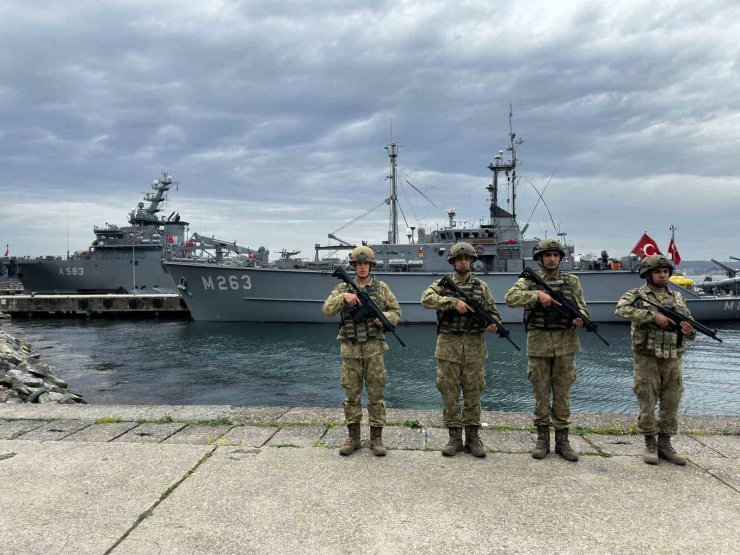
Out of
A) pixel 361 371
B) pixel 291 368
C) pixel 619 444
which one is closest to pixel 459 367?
pixel 361 371

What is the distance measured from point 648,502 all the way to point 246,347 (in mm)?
14733

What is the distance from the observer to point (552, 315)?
12.2 feet

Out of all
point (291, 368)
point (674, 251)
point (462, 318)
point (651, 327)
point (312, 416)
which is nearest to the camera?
point (651, 327)

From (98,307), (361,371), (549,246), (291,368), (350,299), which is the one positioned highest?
(549,246)

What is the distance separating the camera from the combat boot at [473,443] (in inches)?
140

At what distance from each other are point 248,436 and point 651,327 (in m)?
3.16

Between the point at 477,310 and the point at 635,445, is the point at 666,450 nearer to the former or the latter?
the point at 635,445

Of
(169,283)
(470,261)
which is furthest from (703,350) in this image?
(169,283)

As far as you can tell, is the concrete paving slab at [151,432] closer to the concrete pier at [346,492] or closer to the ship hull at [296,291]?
the concrete pier at [346,492]

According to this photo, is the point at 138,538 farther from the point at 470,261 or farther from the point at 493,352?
the point at 493,352

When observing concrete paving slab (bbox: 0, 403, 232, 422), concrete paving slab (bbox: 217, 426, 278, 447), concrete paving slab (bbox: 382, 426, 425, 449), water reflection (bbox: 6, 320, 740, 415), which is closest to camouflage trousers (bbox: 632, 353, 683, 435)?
concrete paving slab (bbox: 382, 426, 425, 449)

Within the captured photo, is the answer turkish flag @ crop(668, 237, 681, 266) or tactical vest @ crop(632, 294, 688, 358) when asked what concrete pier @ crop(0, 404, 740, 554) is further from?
turkish flag @ crop(668, 237, 681, 266)

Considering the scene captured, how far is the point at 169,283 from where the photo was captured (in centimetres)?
3478

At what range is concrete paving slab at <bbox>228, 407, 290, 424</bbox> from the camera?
4.55 metres
